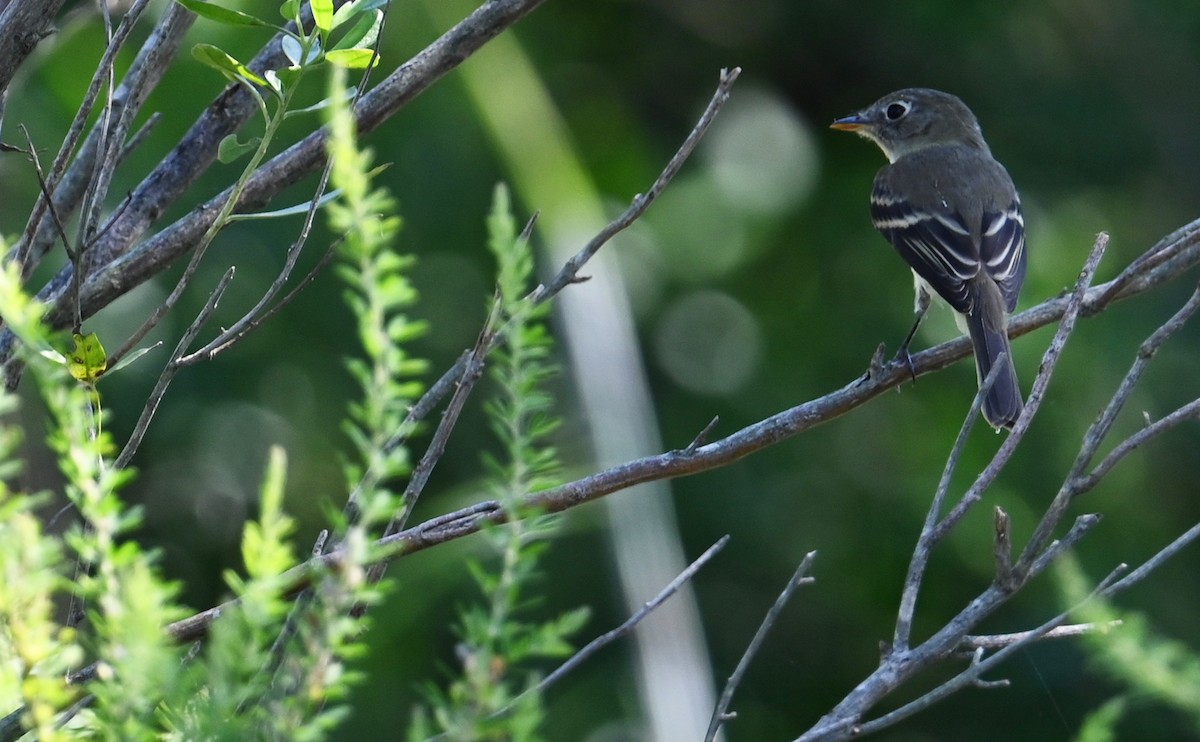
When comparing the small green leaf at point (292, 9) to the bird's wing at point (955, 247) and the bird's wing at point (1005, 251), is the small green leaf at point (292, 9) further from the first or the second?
the bird's wing at point (1005, 251)

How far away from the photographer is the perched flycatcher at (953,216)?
3346 mm

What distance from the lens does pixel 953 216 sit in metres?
4.04

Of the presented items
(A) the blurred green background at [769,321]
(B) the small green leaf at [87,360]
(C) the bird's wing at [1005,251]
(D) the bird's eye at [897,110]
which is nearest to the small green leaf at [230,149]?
(B) the small green leaf at [87,360]

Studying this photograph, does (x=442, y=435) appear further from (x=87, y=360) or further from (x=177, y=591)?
(x=177, y=591)

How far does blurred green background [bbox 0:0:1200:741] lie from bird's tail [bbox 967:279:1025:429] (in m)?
1.58

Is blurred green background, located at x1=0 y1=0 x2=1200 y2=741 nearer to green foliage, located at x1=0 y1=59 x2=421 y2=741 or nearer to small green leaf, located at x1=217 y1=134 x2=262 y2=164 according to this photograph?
small green leaf, located at x1=217 y1=134 x2=262 y2=164

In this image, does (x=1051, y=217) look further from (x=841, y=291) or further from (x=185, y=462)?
(x=185, y=462)

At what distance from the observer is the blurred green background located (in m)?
5.23

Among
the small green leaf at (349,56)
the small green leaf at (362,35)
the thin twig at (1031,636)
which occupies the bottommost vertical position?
the thin twig at (1031,636)

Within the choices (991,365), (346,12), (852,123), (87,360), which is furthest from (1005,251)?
(87,360)

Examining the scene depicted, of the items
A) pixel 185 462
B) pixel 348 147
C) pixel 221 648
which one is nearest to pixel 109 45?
pixel 348 147

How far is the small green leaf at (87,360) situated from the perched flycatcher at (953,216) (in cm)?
214

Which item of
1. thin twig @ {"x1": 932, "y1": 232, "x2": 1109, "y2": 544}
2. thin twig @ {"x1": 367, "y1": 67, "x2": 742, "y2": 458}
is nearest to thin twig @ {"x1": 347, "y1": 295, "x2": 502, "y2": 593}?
thin twig @ {"x1": 367, "y1": 67, "x2": 742, "y2": 458}

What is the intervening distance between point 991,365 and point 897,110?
6.09 feet
